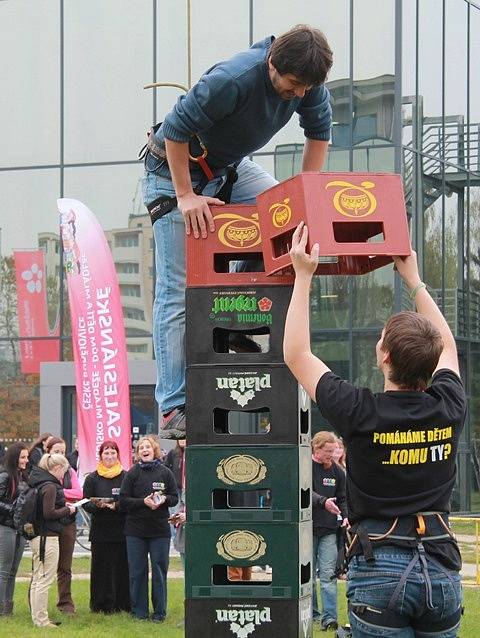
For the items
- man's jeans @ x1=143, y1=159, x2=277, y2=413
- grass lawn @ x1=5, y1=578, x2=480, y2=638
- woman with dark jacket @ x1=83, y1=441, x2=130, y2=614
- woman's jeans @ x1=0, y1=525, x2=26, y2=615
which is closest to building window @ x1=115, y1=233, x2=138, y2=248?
grass lawn @ x1=5, y1=578, x2=480, y2=638

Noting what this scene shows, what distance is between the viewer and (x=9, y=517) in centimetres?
1229

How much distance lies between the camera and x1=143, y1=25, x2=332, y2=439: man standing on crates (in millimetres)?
5027

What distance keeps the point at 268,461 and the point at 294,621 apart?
0.70m

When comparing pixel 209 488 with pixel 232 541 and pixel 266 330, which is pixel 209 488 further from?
pixel 266 330

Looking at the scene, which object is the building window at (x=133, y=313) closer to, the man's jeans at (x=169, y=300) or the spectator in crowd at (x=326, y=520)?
the spectator in crowd at (x=326, y=520)

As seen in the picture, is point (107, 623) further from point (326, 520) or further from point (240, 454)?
point (240, 454)

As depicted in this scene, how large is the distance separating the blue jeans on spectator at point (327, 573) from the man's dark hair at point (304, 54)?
727cm

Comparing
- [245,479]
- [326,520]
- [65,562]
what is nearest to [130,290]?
[65,562]

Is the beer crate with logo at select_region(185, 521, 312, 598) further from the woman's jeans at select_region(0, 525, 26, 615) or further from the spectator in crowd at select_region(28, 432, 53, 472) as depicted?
the spectator in crowd at select_region(28, 432, 53, 472)

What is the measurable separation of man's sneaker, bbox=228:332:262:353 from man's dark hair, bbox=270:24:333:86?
1440 mm

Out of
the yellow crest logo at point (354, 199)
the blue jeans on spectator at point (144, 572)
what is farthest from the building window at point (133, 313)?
the yellow crest logo at point (354, 199)

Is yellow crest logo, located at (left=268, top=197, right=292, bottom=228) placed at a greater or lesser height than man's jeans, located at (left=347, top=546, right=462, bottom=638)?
greater

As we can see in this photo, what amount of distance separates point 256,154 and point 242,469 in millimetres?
16723

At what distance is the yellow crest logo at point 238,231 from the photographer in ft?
18.1
